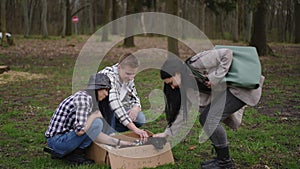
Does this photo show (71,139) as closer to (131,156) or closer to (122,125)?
(131,156)

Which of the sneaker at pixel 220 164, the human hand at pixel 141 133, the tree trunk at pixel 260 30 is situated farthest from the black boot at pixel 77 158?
the tree trunk at pixel 260 30

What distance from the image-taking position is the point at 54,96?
8.30 m

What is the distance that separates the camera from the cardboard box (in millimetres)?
4059

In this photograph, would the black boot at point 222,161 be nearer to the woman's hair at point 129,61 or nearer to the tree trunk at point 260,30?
the woman's hair at point 129,61

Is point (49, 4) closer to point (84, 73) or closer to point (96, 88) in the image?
point (84, 73)

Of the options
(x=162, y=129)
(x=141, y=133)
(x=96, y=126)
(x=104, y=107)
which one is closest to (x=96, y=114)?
(x=96, y=126)

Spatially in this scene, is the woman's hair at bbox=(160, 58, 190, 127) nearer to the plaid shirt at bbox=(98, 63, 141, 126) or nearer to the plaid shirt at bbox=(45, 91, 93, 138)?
the plaid shirt at bbox=(98, 63, 141, 126)

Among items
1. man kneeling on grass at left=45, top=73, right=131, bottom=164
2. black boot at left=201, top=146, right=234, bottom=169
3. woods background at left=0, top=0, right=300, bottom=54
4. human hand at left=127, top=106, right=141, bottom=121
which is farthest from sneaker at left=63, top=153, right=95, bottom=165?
woods background at left=0, top=0, right=300, bottom=54

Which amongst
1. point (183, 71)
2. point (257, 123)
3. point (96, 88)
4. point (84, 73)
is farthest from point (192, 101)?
point (84, 73)

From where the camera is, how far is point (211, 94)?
406 centimetres

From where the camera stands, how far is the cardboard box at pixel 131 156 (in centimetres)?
406

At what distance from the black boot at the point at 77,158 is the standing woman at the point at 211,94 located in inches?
33.8

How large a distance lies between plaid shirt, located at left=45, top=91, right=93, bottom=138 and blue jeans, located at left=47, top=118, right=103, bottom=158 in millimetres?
64

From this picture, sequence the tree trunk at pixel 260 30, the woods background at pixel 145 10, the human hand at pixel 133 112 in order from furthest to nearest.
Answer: the woods background at pixel 145 10, the tree trunk at pixel 260 30, the human hand at pixel 133 112
